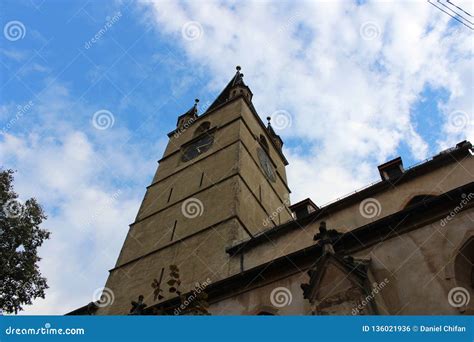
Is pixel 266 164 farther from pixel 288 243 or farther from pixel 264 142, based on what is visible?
pixel 288 243

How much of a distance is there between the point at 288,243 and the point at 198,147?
11486 millimetres

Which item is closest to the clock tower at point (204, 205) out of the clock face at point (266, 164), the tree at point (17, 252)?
the clock face at point (266, 164)

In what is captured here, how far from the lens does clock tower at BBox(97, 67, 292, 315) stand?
573 inches

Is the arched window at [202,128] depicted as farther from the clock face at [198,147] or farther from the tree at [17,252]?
the tree at [17,252]

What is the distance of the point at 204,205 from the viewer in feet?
56.2

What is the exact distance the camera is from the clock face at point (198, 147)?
22469 millimetres

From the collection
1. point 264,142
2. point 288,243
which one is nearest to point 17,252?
point 288,243

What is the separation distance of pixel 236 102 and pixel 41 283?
1494 cm

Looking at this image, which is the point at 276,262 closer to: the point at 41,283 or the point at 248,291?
the point at 248,291

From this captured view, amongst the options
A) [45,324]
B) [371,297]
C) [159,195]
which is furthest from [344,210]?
[159,195]

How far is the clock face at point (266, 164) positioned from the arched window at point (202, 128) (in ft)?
12.9

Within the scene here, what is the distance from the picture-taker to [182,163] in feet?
73.2

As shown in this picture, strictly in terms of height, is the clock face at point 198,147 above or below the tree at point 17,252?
above

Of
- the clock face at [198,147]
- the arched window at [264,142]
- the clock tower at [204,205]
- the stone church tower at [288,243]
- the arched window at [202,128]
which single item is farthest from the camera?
the arched window at [202,128]
